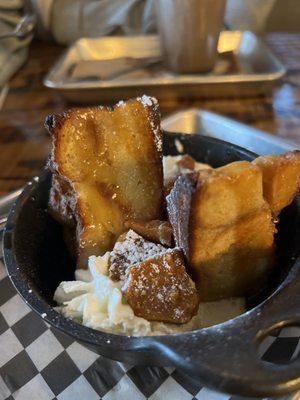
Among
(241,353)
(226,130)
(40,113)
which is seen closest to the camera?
(241,353)

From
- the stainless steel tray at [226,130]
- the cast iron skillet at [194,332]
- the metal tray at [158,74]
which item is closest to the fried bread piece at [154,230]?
the cast iron skillet at [194,332]

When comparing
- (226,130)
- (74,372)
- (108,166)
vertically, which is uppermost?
(108,166)

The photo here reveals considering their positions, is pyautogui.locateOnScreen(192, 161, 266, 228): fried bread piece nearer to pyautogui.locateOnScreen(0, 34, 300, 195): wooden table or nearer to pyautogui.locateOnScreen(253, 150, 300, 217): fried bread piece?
pyautogui.locateOnScreen(253, 150, 300, 217): fried bread piece

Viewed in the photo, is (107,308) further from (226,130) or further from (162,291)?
(226,130)

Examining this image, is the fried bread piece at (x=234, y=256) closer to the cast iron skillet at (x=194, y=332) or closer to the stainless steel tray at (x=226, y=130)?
the cast iron skillet at (x=194, y=332)

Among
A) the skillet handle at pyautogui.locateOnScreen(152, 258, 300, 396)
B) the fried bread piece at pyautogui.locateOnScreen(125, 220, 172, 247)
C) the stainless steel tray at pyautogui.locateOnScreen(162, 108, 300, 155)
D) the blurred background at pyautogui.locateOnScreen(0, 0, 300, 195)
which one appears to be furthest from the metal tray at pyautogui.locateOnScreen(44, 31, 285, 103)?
the skillet handle at pyautogui.locateOnScreen(152, 258, 300, 396)

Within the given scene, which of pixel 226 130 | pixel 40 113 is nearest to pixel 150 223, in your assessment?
pixel 226 130

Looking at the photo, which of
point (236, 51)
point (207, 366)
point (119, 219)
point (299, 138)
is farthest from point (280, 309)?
point (236, 51)
